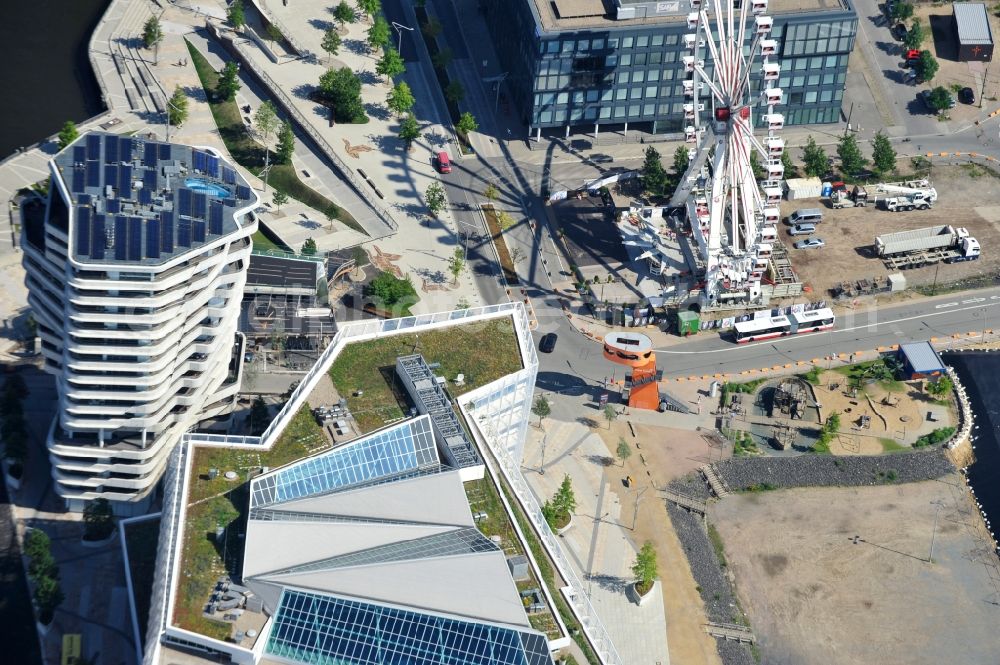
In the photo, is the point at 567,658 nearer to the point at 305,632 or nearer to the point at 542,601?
the point at 542,601

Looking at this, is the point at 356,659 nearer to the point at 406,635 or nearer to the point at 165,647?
the point at 406,635

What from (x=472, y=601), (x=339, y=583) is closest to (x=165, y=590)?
(x=339, y=583)

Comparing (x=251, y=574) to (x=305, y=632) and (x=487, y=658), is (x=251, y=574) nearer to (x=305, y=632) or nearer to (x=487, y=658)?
(x=305, y=632)

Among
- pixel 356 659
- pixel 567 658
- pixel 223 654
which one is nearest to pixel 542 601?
pixel 567 658

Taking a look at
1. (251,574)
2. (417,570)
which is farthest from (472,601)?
(251,574)
